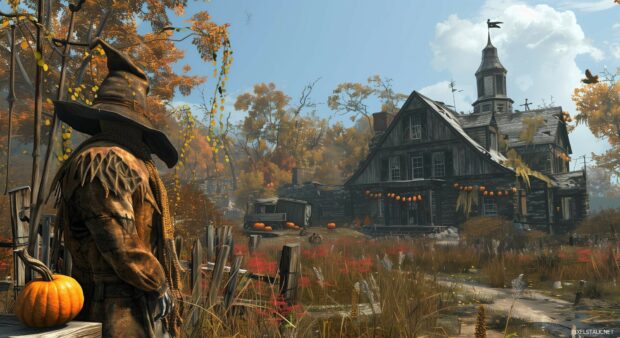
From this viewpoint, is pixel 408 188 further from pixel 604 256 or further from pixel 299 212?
pixel 604 256

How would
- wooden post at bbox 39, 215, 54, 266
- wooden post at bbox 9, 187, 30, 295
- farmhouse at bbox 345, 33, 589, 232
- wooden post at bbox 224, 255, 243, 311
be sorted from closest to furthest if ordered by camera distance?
wooden post at bbox 224, 255, 243, 311 → wooden post at bbox 9, 187, 30, 295 → wooden post at bbox 39, 215, 54, 266 → farmhouse at bbox 345, 33, 589, 232

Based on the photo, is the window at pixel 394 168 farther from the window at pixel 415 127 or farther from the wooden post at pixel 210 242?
the wooden post at pixel 210 242

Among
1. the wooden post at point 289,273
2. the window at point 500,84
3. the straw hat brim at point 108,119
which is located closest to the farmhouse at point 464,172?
the window at point 500,84

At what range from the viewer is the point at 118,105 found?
10.4ft

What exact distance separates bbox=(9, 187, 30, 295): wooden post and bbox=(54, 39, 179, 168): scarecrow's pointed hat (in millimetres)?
2708

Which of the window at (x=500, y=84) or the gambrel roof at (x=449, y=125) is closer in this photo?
the gambrel roof at (x=449, y=125)

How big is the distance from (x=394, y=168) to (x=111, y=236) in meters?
27.6

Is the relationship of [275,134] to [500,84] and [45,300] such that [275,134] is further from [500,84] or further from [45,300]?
[45,300]

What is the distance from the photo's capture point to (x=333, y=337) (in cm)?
466

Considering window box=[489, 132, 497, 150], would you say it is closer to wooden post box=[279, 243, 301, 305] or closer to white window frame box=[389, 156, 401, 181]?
white window frame box=[389, 156, 401, 181]

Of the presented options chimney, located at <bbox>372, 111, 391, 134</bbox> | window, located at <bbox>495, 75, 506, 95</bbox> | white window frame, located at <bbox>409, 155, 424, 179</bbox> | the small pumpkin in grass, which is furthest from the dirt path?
window, located at <bbox>495, 75, 506, 95</bbox>

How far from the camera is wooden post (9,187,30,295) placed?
539cm

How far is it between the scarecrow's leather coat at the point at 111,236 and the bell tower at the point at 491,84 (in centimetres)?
3708

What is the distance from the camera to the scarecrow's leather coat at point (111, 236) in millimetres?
2789
